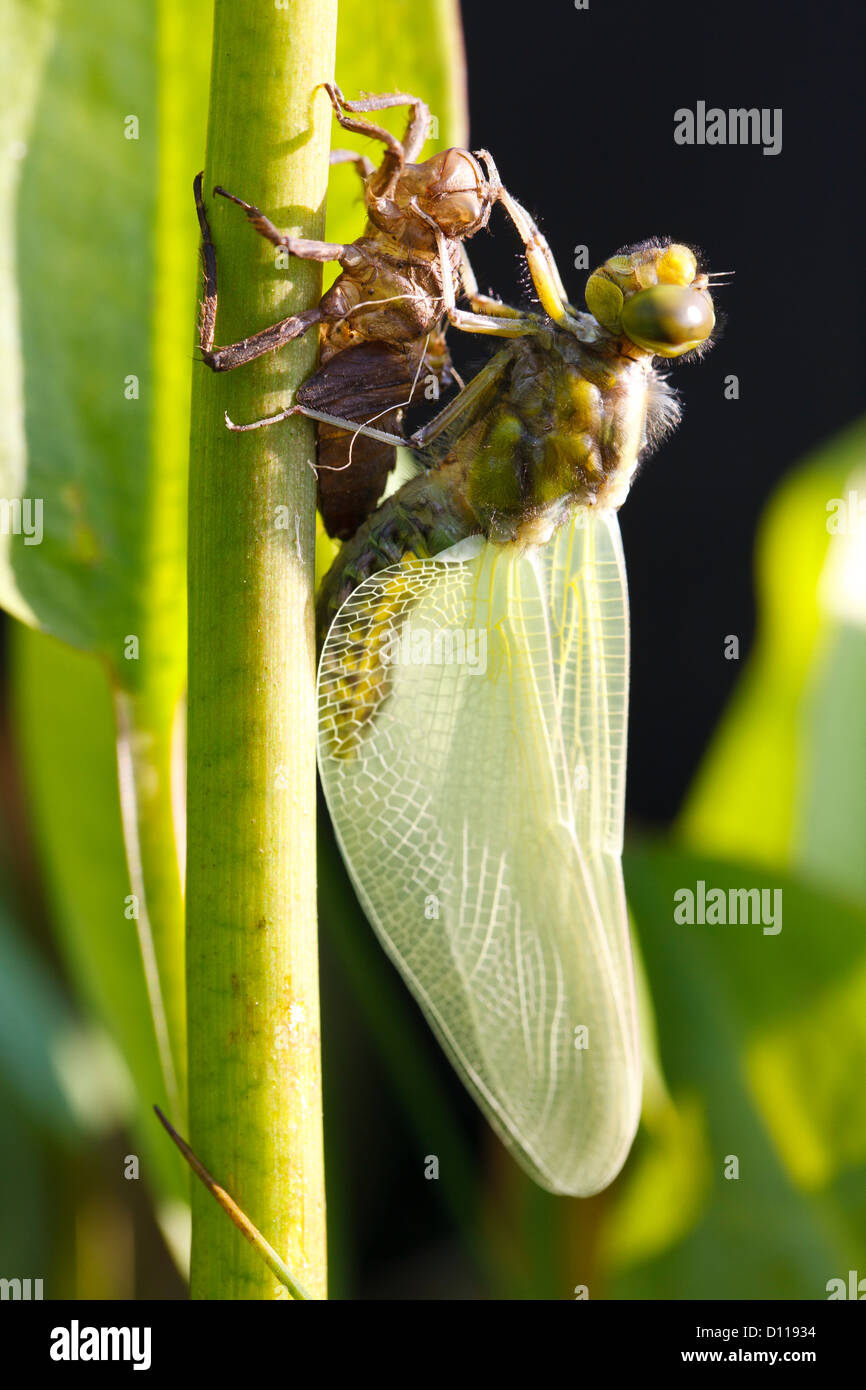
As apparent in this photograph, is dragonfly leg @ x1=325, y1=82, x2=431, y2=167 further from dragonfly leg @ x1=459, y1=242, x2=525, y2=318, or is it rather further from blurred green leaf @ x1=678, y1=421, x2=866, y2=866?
blurred green leaf @ x1=678, y1=421, x2=866, y2=866

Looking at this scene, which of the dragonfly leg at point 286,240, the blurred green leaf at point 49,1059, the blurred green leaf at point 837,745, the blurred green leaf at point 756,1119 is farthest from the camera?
the blurred green leaf at point 49,1059

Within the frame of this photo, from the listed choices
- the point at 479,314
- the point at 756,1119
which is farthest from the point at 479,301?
the point at 756,1119

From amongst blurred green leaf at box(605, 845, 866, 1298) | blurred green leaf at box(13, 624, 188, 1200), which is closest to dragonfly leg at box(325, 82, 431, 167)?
blurred green leaf at box(13, 624, 188, 1200)

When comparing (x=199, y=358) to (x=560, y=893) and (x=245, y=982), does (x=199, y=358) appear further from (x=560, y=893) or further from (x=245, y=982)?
(x=560, y=893)

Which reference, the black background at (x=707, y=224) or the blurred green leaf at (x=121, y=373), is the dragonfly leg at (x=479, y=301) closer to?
the blurred green leaf at (x=121, y=373)

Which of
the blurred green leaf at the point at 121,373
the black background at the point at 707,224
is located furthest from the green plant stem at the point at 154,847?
the black background at the point at 707,224

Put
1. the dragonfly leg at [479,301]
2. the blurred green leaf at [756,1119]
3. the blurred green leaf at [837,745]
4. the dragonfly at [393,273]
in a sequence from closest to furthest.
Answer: the dragonfly at [393,273]
the dragonfly leg at [479,301]
the blurred green leaf at [756,1119]
the blurred green leaf at [837,745]

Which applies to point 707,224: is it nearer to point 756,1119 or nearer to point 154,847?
point 756,1119
